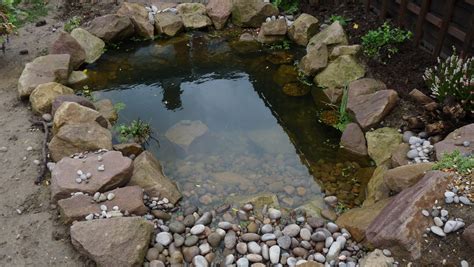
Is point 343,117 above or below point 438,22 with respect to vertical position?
below

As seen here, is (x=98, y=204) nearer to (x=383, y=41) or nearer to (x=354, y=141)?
(x=354, y=141)

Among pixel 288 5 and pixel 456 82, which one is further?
pixel 288 5

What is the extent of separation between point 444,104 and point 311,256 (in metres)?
2.62

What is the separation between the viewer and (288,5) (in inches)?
367

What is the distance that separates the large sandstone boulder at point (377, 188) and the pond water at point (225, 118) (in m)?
0.18

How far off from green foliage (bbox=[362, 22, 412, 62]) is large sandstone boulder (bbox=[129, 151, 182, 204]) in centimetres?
396

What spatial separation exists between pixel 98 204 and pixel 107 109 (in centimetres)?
239

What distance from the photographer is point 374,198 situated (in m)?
4.67

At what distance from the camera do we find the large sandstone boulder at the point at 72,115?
549 centimetres

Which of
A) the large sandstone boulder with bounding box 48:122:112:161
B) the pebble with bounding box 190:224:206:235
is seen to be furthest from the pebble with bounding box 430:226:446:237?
the large sandstone boulder with bounding box 48:122:112:161

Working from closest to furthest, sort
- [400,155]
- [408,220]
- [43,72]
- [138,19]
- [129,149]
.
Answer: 1. [408,220]
2. [400,155]
3. [129,149]
4. [43,72]
5. [138,19]

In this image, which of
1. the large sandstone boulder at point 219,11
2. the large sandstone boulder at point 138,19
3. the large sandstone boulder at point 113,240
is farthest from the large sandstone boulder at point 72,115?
the large sandstone boulder at point 219,11

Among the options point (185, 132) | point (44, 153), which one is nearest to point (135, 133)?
point (185, 132)

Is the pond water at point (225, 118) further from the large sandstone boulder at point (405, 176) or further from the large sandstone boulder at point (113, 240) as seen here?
the large sandstone boulder at point (113, 240)
